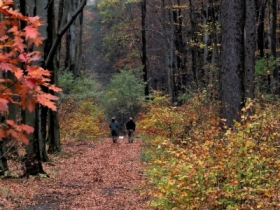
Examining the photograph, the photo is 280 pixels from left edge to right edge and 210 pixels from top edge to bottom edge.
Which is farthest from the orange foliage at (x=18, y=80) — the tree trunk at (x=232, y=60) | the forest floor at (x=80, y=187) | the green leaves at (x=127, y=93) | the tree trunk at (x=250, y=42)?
the green leaves at (x=127, y=93)

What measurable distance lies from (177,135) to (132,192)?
471 centimetres

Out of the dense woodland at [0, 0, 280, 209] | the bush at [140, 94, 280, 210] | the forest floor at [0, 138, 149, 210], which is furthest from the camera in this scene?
the forest floor at [0, 138, 149, 210]

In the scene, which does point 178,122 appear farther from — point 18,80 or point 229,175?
point 18,80

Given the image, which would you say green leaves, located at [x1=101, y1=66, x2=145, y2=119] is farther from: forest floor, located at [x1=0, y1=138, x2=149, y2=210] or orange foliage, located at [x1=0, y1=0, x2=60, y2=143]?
orange foliage, located at [x1=0, y1=0, x2=60, y2=143]

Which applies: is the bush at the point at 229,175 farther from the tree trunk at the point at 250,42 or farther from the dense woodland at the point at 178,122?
the tree trunk at the point at 250,42

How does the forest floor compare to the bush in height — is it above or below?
below

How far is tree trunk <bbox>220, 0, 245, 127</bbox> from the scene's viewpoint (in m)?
10.8

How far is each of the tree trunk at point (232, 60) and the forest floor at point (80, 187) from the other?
2.95 metres

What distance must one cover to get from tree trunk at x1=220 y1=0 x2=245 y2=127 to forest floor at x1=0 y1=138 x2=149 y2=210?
295 centimetres

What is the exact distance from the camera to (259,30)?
94.8 feet

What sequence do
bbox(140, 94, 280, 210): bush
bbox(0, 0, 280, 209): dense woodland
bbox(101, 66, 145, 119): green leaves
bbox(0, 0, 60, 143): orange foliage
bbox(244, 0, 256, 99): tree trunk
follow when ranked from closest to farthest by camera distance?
bbox(0, 0, 60, 143): orange foliage < bbox(0, 0, 280, 209): dense woodland < bbox(140, 94, 280, 210): bush < bbox(244, 0, 256, 99): tree trunk < bbox(101, 66, 145, 119): green leaves

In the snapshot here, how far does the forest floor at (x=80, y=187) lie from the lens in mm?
8469

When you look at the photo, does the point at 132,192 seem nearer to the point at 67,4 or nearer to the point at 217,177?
the point at 217,177

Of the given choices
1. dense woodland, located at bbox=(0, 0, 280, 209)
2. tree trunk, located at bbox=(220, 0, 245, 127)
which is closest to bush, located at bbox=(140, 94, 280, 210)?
dense woodland, located at bbox=(0, 0, 280, 209)
